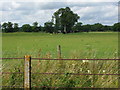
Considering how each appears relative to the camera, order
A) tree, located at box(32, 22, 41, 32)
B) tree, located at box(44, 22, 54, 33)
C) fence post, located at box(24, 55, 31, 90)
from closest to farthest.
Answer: fence post, located at box(24, 55, 31, 90) < tree, located at box(32, 22, 41, 32) < tree, located at box(44, 22, 54, 33)

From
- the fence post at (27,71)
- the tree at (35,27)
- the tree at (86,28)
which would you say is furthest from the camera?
the tree at (86,28)

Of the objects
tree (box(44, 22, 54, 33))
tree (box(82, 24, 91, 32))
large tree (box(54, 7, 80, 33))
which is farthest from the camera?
large tree (box(54, 7, 80, 33))

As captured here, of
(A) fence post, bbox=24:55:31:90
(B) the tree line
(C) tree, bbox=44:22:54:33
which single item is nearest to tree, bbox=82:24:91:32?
(B) the tree line

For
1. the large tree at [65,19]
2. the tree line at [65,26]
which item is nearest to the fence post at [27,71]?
the tree line at [65,26]

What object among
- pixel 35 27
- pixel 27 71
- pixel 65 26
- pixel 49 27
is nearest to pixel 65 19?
pixel 65 26

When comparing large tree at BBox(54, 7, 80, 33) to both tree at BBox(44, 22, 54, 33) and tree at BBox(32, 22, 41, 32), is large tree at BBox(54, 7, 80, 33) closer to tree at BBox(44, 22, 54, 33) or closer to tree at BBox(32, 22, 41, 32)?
tree at BBox(44, 22, 54, 33)

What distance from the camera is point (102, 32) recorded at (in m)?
55.7

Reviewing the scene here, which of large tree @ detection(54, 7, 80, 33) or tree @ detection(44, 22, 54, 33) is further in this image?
large tree @ detection(54, 7, 80, 33)

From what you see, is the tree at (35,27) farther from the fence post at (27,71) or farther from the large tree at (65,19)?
the fence post at (27,71)

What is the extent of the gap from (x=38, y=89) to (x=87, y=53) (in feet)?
9.74

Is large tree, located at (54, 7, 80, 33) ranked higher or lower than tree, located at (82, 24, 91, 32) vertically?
higher

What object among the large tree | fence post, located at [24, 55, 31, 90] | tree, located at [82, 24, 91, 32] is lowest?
fence post, located at [24, 55, 31, 90]

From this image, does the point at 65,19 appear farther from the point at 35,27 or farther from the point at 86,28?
the point at 35,27

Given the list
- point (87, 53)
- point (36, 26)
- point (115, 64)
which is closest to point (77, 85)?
point (115, 64)
